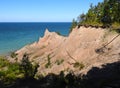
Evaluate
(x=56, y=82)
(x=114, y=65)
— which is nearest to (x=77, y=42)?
(x=114, y=65)

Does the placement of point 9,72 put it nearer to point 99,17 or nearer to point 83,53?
point 83,53

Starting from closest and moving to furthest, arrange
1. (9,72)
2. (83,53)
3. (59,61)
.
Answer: (83,53), (9,72), (59,61)

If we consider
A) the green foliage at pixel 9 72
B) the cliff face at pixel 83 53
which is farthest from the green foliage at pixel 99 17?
the green foliage at pixel 9 72

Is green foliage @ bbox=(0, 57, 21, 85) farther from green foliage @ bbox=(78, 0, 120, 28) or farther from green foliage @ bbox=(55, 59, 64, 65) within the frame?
green foliage @ bbox=(78, 0, 120, 28)

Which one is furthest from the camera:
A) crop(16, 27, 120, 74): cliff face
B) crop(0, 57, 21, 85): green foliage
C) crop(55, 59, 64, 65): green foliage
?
crop(55, 59, 64, 65): green foliage

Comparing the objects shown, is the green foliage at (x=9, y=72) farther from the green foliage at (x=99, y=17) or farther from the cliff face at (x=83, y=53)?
the green foliage at (x=99, y=17)

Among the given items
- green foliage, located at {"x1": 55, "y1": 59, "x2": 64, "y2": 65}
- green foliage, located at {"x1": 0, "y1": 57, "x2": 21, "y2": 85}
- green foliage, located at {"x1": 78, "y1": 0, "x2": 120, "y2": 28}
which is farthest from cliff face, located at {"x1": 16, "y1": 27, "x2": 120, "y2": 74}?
green foliage, located at {"x1": 0, "y1": 57, "x2": 21, "y2": 85}

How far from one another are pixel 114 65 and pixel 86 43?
10.2 meters

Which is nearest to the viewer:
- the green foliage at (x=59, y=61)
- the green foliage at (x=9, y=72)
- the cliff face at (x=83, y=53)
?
the cliff face at (x=83, y=53)

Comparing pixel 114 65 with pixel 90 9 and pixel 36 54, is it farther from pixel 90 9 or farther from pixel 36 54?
pixel 36 54

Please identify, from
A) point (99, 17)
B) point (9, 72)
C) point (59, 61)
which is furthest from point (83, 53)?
point (9, 72)

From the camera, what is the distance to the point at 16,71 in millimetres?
31219

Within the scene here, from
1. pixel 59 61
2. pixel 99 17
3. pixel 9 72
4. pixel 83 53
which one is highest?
pixel 99 17

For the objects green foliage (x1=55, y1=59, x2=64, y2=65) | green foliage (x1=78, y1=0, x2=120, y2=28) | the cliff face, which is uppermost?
green foliage (x1=78, y1=0, x2=120, y2=28)
